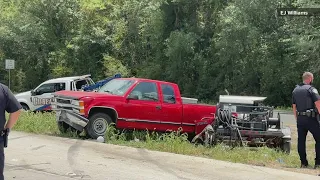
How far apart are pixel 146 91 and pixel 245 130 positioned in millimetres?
3000

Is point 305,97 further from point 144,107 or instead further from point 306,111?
point 144,107

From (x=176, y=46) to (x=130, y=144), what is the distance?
77.0ft

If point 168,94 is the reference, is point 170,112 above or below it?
below

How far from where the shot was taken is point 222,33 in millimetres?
31516

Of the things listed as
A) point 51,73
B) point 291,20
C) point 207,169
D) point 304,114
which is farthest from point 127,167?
point 51,73

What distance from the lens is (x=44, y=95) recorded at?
19.9 m

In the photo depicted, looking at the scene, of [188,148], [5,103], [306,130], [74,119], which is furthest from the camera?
[74,119]

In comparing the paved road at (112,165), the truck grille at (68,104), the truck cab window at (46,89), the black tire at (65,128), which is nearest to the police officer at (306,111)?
the paved road at (112,165)

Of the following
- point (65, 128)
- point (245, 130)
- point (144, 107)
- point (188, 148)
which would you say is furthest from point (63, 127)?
point (245, 130)

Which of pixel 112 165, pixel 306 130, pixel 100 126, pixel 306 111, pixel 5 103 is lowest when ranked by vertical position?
pixel 112 165

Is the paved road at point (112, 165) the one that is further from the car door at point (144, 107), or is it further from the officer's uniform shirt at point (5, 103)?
the officer's uniform shirt at point (5, 103)

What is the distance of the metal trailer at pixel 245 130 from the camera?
1120 centimetres

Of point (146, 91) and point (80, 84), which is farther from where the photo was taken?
point (80, 84)

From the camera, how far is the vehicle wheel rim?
39.1 feet
